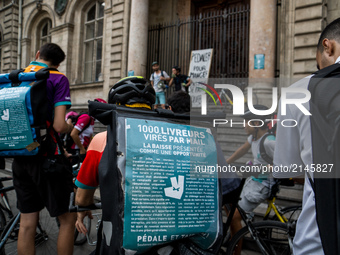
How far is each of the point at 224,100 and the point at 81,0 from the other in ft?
29.2

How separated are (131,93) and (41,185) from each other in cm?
121

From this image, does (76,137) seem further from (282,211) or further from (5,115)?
(282,211)

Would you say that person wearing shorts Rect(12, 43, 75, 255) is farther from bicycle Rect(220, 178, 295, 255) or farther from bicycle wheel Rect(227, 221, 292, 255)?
bicycle wheel Rect(227, 221, 292, 255)

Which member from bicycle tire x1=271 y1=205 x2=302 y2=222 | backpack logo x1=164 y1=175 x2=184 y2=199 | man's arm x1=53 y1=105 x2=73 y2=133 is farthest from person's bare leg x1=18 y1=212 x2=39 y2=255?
bicycle tire x1=271 y1=205 x2=302 y2=222

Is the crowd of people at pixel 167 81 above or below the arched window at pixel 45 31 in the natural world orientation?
below

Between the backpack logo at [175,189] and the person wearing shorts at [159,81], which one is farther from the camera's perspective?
the person wearing shorts at [159,81]

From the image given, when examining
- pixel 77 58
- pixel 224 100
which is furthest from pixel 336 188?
pixel 77 58

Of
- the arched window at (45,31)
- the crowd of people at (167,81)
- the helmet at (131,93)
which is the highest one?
the arched window at (45,31)

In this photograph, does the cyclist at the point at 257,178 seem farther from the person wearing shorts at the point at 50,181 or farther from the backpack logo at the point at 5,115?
the backpack logo at the point at 5,115

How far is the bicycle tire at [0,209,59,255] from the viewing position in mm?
3127

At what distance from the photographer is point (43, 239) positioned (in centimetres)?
333

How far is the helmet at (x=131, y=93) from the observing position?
172cm

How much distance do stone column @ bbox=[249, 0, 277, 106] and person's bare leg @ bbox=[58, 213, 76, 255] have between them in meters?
5.92

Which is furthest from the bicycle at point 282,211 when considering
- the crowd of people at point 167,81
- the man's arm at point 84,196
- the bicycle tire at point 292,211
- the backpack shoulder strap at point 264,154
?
the crowd of people at point 167,81
